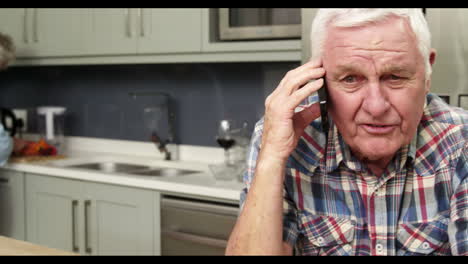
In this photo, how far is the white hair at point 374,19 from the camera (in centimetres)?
108

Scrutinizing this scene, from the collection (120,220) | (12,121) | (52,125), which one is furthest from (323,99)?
(12,121)

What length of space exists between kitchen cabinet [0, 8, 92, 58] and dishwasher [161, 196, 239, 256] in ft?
3.81

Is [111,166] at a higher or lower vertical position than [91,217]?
higher

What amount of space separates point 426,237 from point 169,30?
196 centimetres

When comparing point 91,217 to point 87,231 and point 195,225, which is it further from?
point 195,225

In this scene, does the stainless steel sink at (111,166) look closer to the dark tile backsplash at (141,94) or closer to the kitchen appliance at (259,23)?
the dark tile backsplash at (141,94)

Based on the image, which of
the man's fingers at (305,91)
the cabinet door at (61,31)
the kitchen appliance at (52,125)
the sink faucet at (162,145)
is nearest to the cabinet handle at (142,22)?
the cabinet door at (61,31)

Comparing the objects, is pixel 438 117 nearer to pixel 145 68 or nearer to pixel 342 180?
pixel 342 180

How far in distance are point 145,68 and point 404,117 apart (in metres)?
2.52

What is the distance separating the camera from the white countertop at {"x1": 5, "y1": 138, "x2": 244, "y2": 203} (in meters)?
2.48

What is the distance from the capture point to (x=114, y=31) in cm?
311

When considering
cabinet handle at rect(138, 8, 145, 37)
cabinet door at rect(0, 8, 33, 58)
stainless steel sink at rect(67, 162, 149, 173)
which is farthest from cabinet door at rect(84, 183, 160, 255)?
cabinet door at rect(0, 8, 33, 58)

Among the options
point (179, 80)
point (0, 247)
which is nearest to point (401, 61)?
point (0, 247)

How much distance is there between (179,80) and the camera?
10.9 ft
